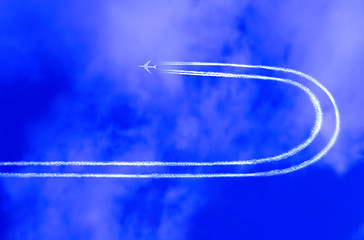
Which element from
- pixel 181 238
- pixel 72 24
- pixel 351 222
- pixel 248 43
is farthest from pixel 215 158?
pixel 72 24

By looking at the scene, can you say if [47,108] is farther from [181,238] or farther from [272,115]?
[272,115]

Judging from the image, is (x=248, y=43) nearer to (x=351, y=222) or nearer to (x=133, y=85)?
(x=133, y=85)

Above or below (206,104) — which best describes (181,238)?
below

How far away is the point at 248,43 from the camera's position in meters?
3.22

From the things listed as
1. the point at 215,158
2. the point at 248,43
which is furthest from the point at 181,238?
the point at 248,43

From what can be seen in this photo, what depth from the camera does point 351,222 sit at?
3250 mm

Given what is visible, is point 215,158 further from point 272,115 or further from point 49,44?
point 49,44

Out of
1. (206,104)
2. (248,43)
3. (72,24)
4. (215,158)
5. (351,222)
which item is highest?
(72,24)

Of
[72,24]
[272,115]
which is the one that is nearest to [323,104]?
[272,115]

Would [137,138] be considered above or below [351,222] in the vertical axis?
above

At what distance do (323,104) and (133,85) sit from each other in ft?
4.03

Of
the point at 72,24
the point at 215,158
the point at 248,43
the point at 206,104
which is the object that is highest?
the point at 72,24

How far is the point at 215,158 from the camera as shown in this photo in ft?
10.6

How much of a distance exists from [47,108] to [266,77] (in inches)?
55.4
